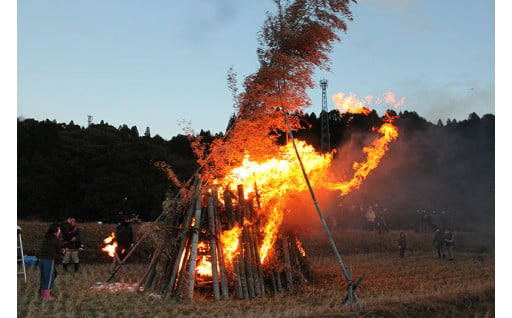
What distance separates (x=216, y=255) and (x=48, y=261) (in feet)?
12.8

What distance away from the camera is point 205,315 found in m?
9.17

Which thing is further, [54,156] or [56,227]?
[54,156]

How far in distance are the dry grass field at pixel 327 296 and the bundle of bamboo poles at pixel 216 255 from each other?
15.3 inches

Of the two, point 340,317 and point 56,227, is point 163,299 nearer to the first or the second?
point 56,227

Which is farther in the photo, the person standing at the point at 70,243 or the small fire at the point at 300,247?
the person standing at the point at 70,243

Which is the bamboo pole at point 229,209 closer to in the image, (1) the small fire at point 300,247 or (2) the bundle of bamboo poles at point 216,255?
(2) the bundle of bamboo poles at point 216,255

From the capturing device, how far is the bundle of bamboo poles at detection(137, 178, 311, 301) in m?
11.2

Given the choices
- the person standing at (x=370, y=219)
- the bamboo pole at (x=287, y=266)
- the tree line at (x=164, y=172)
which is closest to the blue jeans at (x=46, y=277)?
the bamboo pole at (x=287, y=266)

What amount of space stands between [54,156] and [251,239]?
34994 millimetres

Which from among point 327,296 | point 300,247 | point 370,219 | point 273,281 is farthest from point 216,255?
point 370,219

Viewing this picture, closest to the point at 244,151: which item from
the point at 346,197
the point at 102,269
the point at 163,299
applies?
the point at 163,299

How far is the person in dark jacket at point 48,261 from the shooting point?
1075cm

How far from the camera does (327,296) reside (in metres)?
11.3

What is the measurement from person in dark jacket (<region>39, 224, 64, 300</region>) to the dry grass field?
323 millimetres
